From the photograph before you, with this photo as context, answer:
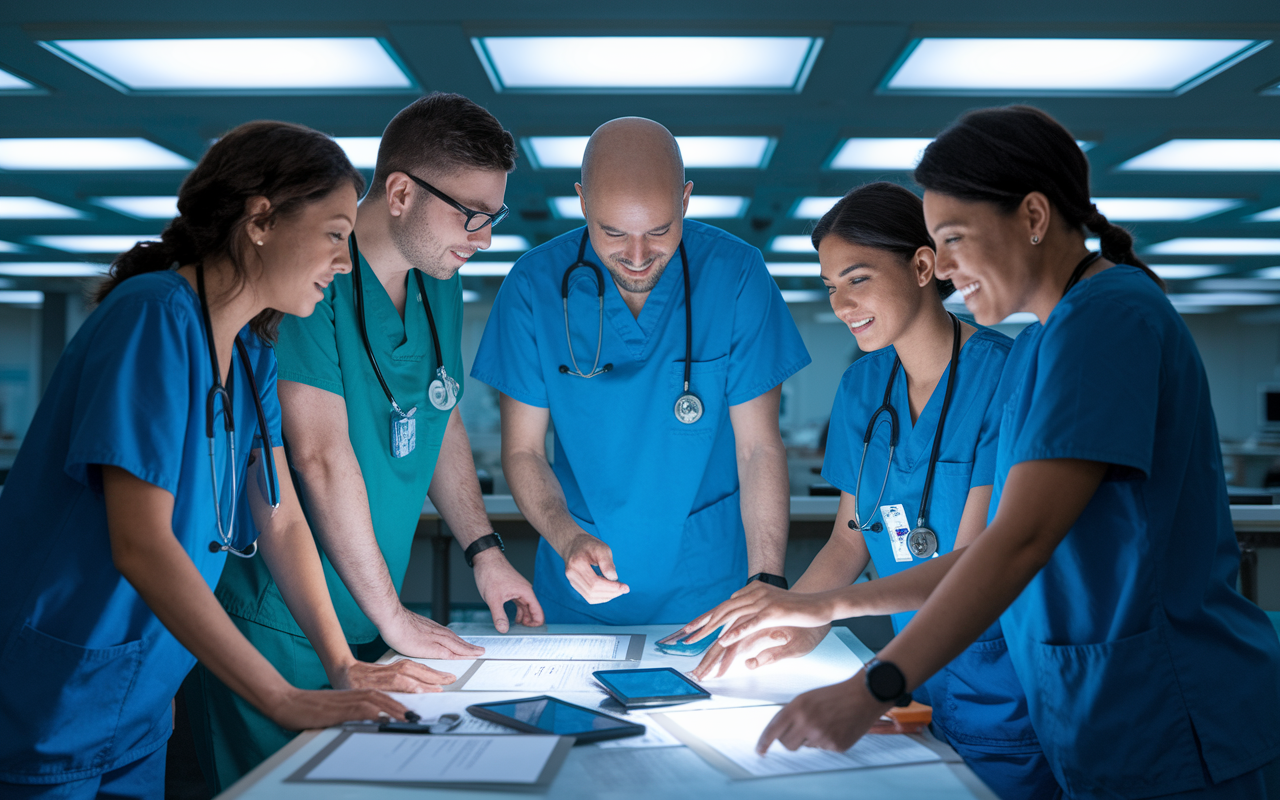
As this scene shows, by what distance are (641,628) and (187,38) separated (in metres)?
3.01

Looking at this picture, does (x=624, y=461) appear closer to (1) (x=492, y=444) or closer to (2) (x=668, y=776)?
(2) (x=668, y=776)

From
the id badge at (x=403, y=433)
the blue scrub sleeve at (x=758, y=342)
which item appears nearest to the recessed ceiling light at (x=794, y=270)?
the blue scrub sleeve at (x=758, y=342)

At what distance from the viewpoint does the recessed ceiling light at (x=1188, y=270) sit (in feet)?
26.1

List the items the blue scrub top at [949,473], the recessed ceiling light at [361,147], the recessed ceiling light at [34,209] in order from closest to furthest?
the blue scrub top at [949,473] → the recessed ceiling light at [361,147] → the recessed ceiling light at [34,209]

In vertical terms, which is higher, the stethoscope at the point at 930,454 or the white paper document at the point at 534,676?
the stethoscope at the point at 930,454

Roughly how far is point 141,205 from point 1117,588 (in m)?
6.46

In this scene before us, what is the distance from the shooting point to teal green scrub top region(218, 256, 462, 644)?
4.74 feet

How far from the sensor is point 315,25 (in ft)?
9.96

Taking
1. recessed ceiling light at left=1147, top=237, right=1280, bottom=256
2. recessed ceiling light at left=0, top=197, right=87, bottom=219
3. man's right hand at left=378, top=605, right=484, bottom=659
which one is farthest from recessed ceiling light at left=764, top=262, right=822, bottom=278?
man's right hand at left=378, top=605, right=484, bottom=659

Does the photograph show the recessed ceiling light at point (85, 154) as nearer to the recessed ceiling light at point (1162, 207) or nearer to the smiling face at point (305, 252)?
the smiling face at point (305, 252)

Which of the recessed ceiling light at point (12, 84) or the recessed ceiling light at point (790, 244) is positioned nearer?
the recessed ceiling light at point (12, 84)

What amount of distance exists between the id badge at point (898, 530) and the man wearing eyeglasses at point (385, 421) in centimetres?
71

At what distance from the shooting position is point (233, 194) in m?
1.12

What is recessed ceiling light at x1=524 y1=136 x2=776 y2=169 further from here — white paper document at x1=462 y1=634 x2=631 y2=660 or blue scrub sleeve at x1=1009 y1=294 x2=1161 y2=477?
blue scrub sleeve at x1=1009 y1=294 x2=1161 y2=477
